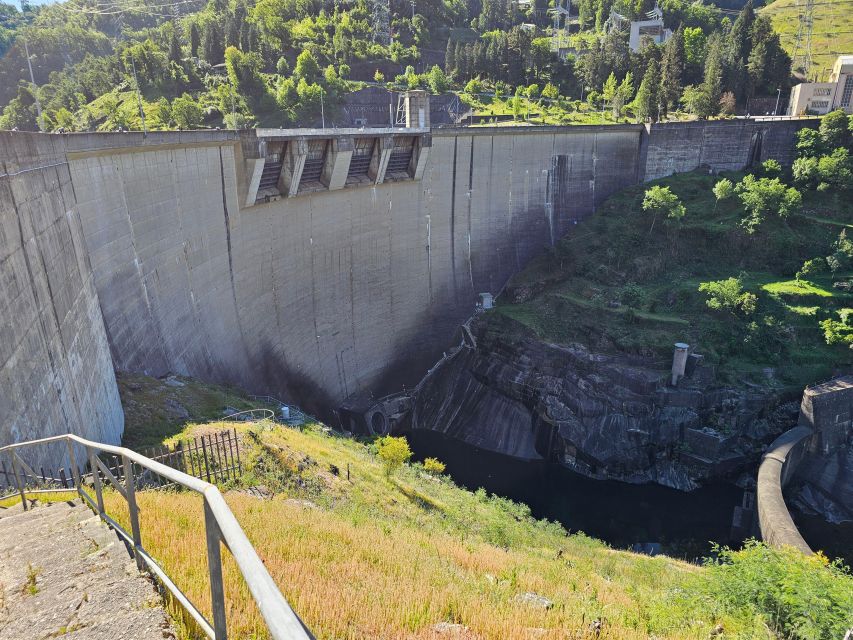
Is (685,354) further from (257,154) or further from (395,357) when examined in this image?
(257,154)

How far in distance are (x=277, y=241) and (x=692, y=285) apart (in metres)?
21.5

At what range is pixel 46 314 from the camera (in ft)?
32.1

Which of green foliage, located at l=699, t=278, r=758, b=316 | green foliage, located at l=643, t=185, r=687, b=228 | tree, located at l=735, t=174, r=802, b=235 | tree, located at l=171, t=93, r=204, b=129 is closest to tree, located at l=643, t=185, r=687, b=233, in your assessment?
green foliage, located at l=643, t=185, r=687, b=228

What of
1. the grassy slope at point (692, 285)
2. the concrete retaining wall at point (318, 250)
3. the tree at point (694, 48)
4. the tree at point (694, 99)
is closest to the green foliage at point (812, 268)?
the grassy slope at point (692, 285)

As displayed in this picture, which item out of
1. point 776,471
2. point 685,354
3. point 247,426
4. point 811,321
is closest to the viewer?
point 247,426

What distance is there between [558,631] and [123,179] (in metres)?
15.2

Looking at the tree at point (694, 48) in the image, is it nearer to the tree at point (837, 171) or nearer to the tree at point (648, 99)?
the tree at point (648, 99)

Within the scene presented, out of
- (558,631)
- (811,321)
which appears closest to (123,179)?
(558,631)

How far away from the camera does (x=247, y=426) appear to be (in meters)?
13.6

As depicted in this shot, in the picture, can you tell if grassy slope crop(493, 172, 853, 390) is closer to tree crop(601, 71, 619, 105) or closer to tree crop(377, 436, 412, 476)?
tree crop(377, 436, 412, 476)

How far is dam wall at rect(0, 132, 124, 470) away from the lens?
842cm

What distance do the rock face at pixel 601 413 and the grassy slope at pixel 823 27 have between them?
60.5m

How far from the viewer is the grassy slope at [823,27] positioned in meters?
73.1

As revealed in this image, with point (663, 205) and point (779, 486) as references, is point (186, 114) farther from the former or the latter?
point (779, 486)
